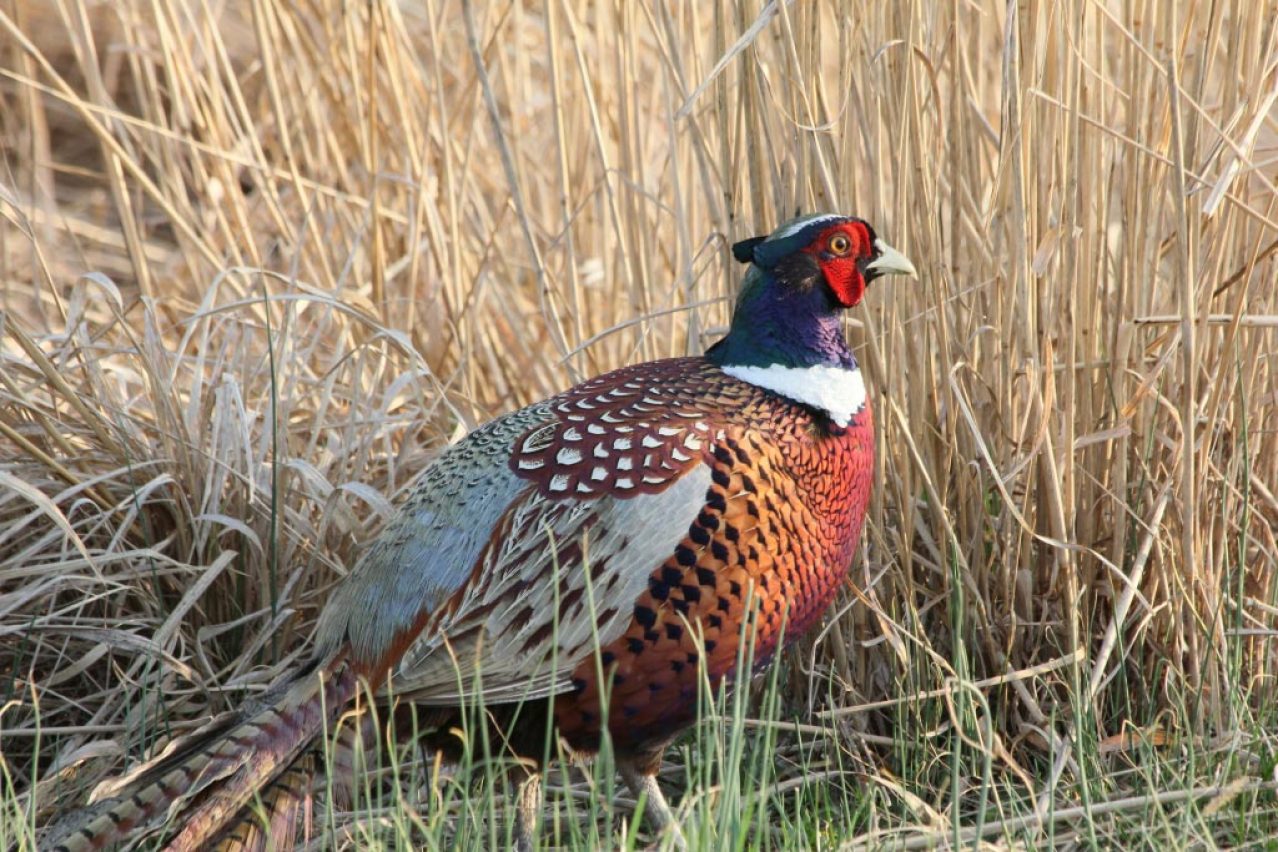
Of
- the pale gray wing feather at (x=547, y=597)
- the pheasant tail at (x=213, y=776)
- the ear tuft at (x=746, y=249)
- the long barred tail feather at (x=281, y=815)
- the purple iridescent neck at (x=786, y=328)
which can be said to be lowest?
the long barred tail feather at (x=281, y=815)

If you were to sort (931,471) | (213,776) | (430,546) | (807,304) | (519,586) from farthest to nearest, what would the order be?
(931,471), (807,304), (430,546), (519,586), (213,776)

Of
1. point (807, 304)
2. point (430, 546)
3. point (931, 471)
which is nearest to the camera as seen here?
point (430, 546)

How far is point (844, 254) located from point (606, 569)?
2.31 feet

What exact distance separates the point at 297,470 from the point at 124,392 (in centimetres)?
69

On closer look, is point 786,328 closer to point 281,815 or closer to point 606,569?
point 606,569

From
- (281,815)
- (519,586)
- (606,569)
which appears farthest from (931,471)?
(281,815)

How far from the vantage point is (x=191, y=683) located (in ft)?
10.3

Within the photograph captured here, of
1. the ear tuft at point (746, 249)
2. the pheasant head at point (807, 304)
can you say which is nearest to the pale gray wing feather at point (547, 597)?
the pheasant head at point (807, 304)

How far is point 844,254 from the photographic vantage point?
264 cm

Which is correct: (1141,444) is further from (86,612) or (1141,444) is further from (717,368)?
(86,612)

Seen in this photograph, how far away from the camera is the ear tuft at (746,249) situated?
2676mm

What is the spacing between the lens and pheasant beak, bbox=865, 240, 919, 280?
265 cm

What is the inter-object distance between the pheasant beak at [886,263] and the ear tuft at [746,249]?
198mm

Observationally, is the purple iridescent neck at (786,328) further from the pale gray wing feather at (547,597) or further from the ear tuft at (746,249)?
the pale gray wing feather at (547,597)
